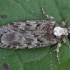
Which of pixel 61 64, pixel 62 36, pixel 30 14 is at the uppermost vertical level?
pixel 30 14

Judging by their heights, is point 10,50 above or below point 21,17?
below

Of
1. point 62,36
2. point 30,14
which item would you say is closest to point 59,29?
point 62,36

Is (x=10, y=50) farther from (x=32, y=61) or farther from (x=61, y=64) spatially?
(x=61, y=64)

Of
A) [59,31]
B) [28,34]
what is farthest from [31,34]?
[59,31]

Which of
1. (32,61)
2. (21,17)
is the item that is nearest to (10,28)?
(21,17)
